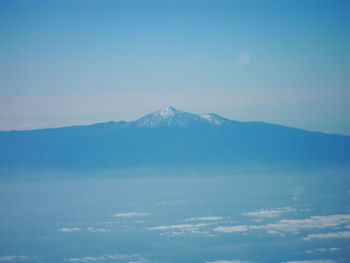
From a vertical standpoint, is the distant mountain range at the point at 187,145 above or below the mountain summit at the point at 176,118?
below

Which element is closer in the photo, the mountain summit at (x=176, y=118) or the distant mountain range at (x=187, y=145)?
the distant mountain range at (x=187, y=145)

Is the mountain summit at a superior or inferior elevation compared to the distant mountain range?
superior

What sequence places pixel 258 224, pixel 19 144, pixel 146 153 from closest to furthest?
pixel 258 224 → pixel 146 153 → pixel 19 144

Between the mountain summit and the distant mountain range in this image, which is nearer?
the distant mountain range

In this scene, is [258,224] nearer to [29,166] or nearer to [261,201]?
[261,201]

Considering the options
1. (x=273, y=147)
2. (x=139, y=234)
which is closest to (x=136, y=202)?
(x=139, y=234)
